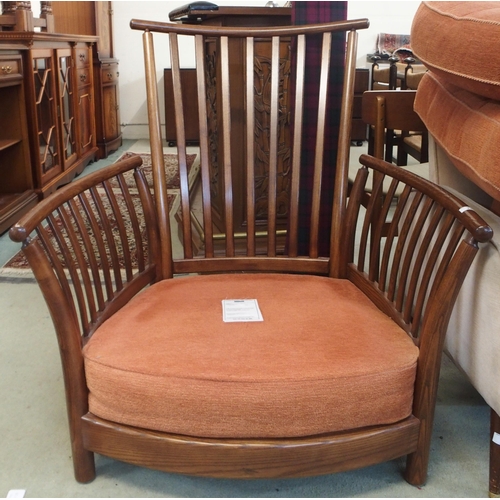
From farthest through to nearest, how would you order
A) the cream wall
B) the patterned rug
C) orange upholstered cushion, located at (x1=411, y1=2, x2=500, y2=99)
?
the cream wall
the patterned rug
orange upholstered cushion, located at (x1=411, y1=2, x2=500, y2=99)

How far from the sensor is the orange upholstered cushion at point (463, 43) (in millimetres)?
947

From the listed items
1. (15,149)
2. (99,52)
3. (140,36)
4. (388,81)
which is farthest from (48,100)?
(140,36)

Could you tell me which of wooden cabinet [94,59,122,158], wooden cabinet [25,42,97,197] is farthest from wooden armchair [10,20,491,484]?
wooden cabinet [94,59,122,158]

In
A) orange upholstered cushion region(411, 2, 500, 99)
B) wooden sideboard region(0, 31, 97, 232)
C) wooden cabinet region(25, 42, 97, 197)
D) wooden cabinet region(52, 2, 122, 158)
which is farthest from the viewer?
wooden cabinet region(52, 2, 122, 158)

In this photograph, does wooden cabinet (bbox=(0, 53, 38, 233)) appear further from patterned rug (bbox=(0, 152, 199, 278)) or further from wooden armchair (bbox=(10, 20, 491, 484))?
wooden armchair (bbox=(10, 20, 491, 484))

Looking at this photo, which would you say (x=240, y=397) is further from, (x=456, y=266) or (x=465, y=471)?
(x=465, y=471)

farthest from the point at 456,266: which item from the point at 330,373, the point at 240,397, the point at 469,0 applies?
the point at 469,0

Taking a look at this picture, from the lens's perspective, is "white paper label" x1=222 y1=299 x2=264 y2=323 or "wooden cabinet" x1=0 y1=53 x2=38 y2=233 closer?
"white paper label" x1=222 y1=299 x2=264 y2=323

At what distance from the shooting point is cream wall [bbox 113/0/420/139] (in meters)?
5.42

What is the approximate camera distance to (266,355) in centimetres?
102

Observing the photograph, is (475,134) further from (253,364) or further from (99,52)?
(99,52)

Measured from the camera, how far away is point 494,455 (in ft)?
3.63

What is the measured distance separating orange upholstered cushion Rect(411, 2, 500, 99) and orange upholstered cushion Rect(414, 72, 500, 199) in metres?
0.05

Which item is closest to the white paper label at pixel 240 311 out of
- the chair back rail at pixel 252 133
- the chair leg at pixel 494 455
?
the chair back rail at pixel 252 133
